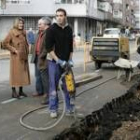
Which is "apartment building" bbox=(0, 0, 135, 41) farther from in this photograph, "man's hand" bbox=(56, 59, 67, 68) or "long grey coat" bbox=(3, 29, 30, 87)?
"man's hand" bbox=(56, 59, 67, 68)

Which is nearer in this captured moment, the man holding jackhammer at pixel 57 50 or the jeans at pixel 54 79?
the man holding jackhammer at pixel 57 50

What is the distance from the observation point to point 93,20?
7981 centimetres

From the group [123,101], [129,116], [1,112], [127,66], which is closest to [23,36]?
[1,112]

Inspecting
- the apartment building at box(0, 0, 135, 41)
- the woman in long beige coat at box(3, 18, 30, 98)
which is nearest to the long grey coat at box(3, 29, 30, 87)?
the woman in long beige coat at box(3, 18, 30, 98)

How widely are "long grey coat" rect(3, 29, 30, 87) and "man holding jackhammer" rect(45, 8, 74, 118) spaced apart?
103 inches

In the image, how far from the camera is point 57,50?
9.41 metres

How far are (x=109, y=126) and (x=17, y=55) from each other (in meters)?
4.92

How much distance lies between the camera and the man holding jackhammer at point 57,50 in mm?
9289

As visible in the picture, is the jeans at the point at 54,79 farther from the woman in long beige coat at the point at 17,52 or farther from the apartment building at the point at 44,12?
the apartment building at the point at 44,12

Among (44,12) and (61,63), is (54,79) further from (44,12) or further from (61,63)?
(44,12)

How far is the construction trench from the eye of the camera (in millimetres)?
6938

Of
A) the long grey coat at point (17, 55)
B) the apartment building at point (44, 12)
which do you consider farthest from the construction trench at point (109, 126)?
the apartment building at point (44, 12)

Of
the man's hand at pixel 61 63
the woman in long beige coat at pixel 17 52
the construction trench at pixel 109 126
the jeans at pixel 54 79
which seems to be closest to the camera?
the construction trench at pixel 109 126

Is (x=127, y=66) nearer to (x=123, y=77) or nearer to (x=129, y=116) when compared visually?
(x=123, y=77)
